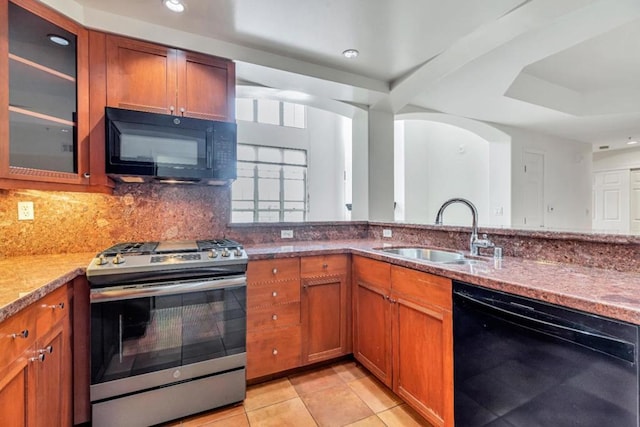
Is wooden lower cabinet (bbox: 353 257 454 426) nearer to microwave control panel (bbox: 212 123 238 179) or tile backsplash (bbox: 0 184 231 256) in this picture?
microwave control panel (bbox: 212 123 238 179)

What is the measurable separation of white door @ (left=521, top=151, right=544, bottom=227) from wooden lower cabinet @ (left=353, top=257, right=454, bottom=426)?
13.0 ft

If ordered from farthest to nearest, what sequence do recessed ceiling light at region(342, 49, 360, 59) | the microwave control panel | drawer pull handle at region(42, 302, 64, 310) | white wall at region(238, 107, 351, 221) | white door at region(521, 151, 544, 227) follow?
1. white wall at region(238, 107, 351, 221)
2. white door at region(521, 151, 544, 227)
3. recessed ceiling light at region(342, 49, 360, 59)
4. the microwave control panel
5. drawer pull handle at region(42, 302, 64, 310)

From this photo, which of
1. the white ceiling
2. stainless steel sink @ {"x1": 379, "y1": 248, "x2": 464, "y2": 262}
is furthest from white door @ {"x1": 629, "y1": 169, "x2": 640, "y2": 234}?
stainless steel sink @ {"x1": 379, "y1": 248, "x2": 464, "y2": 262}

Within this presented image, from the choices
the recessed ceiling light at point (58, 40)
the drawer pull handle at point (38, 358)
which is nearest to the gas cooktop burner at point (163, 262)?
the drawer pull handle at point (38, 358)

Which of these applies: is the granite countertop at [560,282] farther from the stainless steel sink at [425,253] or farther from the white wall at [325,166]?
the white wall at [325,166]

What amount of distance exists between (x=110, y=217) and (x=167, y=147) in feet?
2.32

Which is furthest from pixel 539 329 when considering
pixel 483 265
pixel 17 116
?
pixel 17 116

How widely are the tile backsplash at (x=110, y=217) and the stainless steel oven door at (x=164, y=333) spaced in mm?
754

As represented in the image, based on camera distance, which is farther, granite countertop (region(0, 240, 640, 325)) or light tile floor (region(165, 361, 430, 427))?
light tile floor (region(165, 361, 430, 427))

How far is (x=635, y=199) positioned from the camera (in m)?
6.00

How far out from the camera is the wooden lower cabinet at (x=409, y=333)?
148 cm

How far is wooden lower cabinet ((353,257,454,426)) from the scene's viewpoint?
1477mm

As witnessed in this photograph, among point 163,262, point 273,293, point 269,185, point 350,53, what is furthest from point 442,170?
point 163,262

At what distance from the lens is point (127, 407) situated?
1.59 meters
